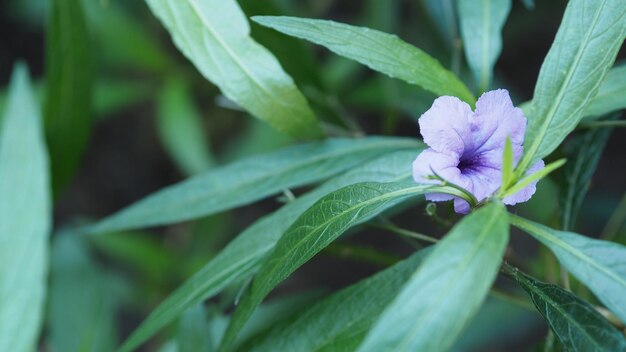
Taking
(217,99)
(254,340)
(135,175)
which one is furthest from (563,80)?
(135,175)

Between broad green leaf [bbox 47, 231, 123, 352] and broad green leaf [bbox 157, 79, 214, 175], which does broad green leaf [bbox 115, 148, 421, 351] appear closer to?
broad green leaf [bbox 47, 231, 123, 352]

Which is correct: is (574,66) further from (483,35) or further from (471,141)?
(483,35)

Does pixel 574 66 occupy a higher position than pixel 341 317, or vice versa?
pixel 574 66

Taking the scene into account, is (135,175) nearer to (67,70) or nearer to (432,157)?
(67,70)

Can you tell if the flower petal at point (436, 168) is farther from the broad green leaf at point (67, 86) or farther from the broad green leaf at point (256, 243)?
the broad green leaf at point (67, 86)

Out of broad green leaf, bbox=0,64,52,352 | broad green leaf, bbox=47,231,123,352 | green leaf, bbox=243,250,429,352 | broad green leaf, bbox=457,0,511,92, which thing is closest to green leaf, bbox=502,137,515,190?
green leaf, bbox=243,250,429,352

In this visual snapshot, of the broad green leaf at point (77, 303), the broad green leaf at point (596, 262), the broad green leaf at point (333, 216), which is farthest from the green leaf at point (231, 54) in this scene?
the broad green leaf at point (77, 303)

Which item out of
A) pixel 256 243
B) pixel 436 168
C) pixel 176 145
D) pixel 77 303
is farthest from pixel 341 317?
pixel 176 145
